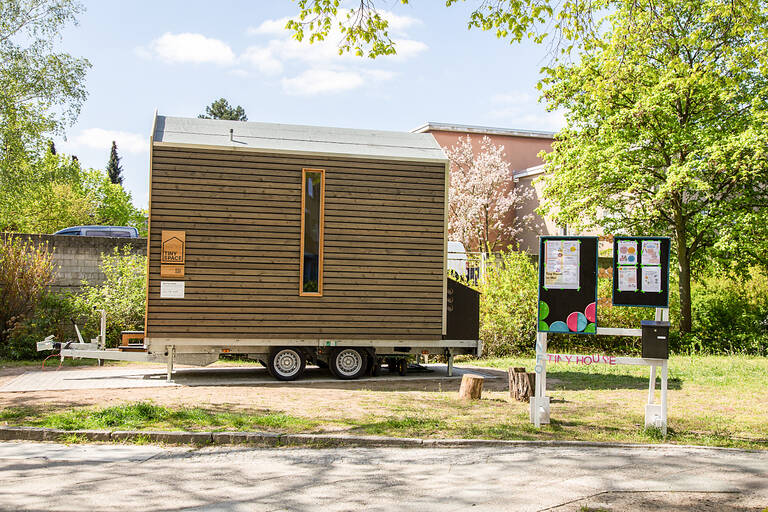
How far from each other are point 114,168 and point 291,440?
241ft

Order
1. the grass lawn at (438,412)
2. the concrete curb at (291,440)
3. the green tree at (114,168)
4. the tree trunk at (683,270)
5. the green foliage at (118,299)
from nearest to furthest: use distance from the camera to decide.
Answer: the concrete curb at (291,440)
the grass lawn at (438,412)
the green foliage at (118,299)
the tree trunk at (683,270)
the green tree at (114,168)

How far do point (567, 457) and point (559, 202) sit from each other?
1487 centimetres

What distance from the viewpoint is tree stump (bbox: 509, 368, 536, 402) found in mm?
10328

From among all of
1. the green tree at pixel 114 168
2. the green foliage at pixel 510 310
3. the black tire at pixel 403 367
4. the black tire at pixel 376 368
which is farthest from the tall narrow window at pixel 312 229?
the green tree at pixel 114 168

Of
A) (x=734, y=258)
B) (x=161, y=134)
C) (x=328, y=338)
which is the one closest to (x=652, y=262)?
(x=328, y=338)

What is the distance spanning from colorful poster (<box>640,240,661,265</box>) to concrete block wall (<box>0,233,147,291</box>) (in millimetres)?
12382

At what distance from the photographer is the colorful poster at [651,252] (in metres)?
8.20

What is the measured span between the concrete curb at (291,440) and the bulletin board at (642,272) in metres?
1.65

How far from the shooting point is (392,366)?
14.1 meters

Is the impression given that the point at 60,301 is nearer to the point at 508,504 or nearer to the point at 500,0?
the point at 500,0

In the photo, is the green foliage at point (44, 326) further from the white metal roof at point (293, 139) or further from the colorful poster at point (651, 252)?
the colorful poster at point (651, 252)

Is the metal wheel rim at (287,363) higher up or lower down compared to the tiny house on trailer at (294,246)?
lower down

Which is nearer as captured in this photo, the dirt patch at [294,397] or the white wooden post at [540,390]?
the white wooden post at [540,390]

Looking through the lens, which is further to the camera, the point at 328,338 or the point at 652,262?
the point at 328,338
